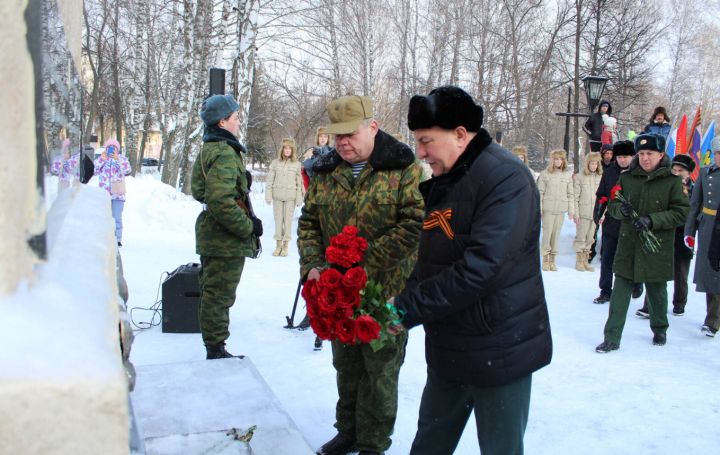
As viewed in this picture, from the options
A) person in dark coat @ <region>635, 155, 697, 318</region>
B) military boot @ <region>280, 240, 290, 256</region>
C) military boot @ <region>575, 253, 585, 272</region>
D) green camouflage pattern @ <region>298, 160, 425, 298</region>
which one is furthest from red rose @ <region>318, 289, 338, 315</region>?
military boot @ <region>575, 253, 585, 272</region>

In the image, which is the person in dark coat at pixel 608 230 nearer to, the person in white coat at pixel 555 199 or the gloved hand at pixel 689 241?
the gloved hand at pixel 689 241

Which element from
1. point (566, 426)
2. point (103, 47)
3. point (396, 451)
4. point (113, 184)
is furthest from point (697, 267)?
point (103, 47)

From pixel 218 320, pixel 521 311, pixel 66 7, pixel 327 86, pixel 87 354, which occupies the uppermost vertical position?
pixel 327 86

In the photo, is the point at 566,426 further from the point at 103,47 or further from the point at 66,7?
the point at 103,47

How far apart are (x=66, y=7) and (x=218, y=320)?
2917mm

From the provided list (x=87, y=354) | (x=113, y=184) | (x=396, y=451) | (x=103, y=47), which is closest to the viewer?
(x=87, y=354)

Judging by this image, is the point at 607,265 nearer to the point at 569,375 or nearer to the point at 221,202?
the point at 569,375

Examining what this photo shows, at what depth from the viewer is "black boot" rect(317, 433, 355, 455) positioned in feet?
10.0

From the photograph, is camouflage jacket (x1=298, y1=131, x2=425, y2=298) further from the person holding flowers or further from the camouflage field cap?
the person holding flowers

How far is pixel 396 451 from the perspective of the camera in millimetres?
3111

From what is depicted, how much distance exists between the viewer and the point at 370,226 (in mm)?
2924

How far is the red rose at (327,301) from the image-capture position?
90.0 inches

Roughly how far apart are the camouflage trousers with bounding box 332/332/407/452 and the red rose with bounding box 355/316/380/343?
2.25 feet

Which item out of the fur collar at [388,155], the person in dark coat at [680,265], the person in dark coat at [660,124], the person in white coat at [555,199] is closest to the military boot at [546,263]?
the person in white coat at [555,199]
